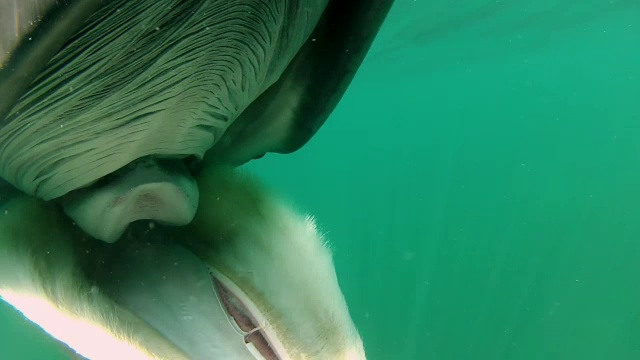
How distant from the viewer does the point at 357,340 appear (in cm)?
185

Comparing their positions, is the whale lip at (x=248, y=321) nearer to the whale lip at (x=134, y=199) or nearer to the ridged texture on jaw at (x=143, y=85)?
the whale lip at (x=134, y=199)

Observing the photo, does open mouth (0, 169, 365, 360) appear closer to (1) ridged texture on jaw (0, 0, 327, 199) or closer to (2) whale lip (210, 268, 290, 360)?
(2) whale lip (210, 268, 290, 360)

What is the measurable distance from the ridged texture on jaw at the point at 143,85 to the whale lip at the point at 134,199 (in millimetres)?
55

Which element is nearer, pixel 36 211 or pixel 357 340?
pixel 36 211

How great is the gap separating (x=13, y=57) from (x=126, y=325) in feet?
2.72

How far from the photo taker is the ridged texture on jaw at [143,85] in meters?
1.22

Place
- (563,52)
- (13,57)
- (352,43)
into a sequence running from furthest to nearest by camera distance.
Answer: (563,52), (352,43), (13,57)

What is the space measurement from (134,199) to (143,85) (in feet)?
1.50

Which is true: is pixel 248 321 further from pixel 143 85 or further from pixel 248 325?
pixel 143 85

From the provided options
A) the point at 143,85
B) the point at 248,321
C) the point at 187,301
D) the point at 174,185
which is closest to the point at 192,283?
the point at 187,301

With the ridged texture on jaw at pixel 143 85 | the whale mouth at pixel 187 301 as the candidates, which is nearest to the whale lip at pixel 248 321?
the whale mouth at pixel 187 301

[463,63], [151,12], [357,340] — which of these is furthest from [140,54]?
[463,63]

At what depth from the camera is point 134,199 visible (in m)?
1.74

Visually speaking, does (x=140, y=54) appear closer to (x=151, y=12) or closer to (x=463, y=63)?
(x=151, y=12)
